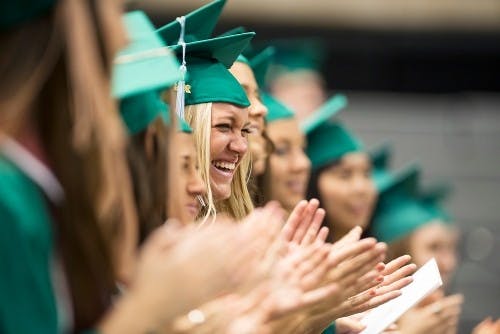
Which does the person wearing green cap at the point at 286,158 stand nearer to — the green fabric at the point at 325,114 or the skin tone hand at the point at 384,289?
the green fabric at the point at 325,114

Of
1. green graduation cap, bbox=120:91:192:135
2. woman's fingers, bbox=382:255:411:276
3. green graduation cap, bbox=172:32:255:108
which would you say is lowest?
woman's fingers, bbox=382:255:411:276

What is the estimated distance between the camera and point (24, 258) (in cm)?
209

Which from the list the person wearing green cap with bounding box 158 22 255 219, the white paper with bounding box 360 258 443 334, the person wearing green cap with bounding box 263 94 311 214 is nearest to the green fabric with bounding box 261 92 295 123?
the person wearing green cap with bounding box 263 94 311 214

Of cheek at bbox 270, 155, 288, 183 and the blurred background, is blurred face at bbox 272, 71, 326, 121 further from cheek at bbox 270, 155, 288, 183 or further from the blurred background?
the blurred background

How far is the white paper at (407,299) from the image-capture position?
3250 millimetres

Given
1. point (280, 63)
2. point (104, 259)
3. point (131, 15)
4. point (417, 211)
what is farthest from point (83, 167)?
point (280, 63)

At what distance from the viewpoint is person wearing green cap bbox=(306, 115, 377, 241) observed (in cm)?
572

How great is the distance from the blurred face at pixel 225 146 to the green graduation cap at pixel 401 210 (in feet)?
7.88

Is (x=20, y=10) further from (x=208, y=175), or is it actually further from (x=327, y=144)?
(x=327, y=144)

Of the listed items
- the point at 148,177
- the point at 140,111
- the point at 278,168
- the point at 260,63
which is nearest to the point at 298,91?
the point at 278,168

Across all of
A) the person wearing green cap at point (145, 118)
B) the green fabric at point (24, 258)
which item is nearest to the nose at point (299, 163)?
the person wearing green cap at point (145, 118)

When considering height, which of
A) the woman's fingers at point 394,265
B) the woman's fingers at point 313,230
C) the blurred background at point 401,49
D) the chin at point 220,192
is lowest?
the blurred background at point 401,49

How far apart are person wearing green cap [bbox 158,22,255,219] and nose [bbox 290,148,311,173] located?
1.25 m

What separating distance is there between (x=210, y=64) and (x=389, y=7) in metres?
10.1
